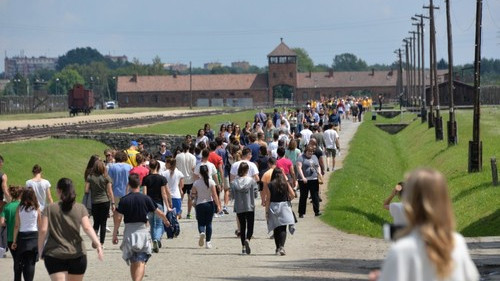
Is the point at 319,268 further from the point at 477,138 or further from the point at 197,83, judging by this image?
the point at 197,83

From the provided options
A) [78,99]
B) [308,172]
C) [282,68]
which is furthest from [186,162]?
[282,68]

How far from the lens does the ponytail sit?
1172 cm

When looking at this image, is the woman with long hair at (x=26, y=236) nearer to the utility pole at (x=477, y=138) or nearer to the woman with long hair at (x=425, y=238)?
the woman with long hair at (x=425, y=238)

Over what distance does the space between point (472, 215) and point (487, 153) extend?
19128mm

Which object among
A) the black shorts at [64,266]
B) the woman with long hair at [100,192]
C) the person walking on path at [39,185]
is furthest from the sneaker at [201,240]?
the black shorts at [64,266]

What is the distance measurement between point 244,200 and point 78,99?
9955 centimetres

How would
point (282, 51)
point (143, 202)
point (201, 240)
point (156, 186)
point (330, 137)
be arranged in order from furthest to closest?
point (282, 51)
point (330, 137)
point (201, 240)
point (156, 186)
point (143, 202)

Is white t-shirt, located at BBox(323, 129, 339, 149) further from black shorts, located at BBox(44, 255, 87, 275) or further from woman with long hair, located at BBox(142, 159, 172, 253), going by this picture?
black shorts, located at BBox(44, 255, 87, 275)

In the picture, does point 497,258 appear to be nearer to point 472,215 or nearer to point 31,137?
point 472,215

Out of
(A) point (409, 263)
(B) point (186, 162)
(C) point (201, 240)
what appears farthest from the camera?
(B) point (186, 162)

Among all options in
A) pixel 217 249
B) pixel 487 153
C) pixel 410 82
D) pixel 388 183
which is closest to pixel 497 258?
pixel 217 249

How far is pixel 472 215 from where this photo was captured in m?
28.5

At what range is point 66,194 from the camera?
38.5 ft

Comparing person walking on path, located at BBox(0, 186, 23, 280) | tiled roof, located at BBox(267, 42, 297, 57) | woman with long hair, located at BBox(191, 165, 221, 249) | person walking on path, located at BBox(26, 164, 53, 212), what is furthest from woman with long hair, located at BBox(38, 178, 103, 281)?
tiled roof, located at BBox(267, 42, 297, 57)
